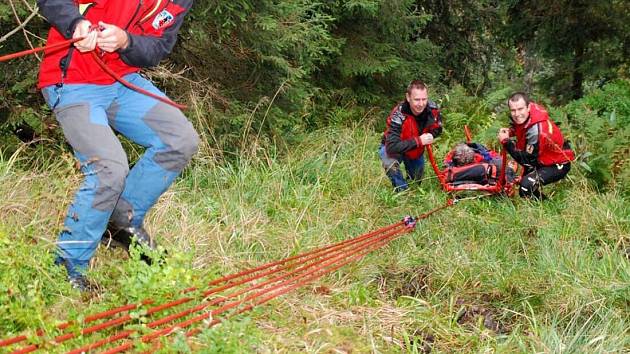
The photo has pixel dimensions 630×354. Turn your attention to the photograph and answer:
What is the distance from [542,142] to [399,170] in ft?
4.35

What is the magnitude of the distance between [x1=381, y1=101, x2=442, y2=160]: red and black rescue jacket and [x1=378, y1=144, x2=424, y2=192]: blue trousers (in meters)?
0.08

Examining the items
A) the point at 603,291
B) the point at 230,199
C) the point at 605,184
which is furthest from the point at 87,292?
the point at 605,184

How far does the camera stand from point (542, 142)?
671 cm

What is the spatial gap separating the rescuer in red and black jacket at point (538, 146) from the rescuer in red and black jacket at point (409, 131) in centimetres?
77

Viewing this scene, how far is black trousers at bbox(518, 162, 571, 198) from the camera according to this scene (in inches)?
263

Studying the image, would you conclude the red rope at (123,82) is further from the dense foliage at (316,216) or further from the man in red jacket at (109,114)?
the dense foliage at (316,216)

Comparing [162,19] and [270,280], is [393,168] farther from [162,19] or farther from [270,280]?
[162,19]

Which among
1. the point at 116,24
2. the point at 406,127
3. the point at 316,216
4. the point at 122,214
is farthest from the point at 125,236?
the point at 406,127

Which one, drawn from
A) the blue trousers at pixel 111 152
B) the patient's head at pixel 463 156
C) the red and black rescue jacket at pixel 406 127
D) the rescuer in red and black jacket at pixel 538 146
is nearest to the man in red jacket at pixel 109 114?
the blue trousers at pixel 111 152

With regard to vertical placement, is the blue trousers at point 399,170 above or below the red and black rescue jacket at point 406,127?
below

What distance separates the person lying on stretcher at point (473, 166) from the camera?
23.4ft

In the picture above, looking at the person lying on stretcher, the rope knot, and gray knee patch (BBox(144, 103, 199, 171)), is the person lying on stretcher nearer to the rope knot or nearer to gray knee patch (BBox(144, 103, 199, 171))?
the rope knot

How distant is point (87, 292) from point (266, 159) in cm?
351

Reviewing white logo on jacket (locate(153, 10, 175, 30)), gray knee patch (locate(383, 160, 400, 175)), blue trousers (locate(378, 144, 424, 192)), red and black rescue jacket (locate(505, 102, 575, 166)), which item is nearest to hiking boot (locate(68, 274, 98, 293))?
white logo on jacket (locate(153, 10, 175, 30))
